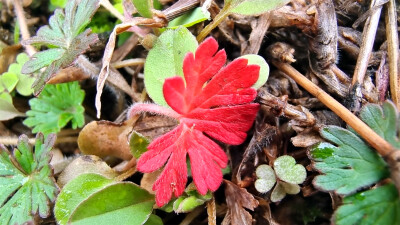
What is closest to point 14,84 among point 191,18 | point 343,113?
point 191,18

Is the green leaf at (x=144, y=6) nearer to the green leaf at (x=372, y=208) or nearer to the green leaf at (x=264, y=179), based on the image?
the green leaf at (x=264, y=179)

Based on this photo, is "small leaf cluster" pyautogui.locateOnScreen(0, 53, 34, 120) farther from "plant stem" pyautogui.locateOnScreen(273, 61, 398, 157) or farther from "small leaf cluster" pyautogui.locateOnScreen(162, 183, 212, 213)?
"plant stem" pyautogui.locateOnScreen(273, 61, 398, 157)

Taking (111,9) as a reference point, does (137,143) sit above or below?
below

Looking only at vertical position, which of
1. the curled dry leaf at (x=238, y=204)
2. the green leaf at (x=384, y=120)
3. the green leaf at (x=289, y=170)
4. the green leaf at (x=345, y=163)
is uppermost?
the green leaf at (x=384, y=120)

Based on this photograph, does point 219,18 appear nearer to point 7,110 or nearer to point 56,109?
point 56,109

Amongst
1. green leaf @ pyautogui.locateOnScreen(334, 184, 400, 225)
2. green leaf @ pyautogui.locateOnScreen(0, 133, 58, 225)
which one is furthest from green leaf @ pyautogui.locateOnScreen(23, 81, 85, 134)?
green leaf @ pyautogui.locateOnScreen(334, 184, 400, 225)

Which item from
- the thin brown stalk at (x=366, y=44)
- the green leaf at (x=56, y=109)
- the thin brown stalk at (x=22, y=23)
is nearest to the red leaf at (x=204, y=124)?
the thin brown stalk at (x=366, y=44)
